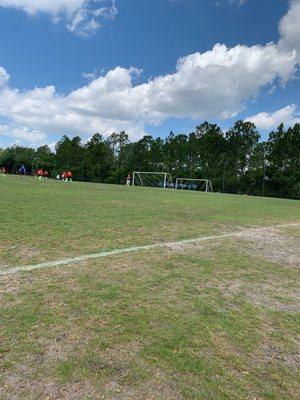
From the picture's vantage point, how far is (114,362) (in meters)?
3.12

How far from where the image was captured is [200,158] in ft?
282

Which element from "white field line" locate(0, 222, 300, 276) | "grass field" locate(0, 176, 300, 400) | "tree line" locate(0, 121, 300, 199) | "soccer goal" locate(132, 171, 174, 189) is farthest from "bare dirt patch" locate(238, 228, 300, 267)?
"soccer goal" locate(132, 171, 174, 189)

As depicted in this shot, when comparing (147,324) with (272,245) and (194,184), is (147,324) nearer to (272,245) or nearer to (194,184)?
(272,245)

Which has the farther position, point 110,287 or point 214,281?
point 214,281

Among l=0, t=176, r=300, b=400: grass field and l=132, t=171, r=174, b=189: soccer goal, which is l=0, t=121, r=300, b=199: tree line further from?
l=0, t=176, r=300, b=400: grass field

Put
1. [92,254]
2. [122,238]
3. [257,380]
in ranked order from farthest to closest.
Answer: [122,238] → [92,254] → [257,380]

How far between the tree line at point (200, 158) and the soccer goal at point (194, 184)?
1.83 metres

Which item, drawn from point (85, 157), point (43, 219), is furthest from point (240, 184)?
point (43, 219)

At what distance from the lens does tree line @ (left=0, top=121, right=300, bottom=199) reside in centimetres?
6794

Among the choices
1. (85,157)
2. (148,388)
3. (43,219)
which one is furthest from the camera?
(85,157)

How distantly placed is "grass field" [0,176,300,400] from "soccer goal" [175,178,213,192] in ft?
212

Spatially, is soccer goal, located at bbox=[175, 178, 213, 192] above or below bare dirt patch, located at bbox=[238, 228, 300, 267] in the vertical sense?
below

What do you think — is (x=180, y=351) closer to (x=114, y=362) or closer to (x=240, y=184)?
(x=114, y=362)

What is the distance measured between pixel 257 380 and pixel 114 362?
3.72ft
